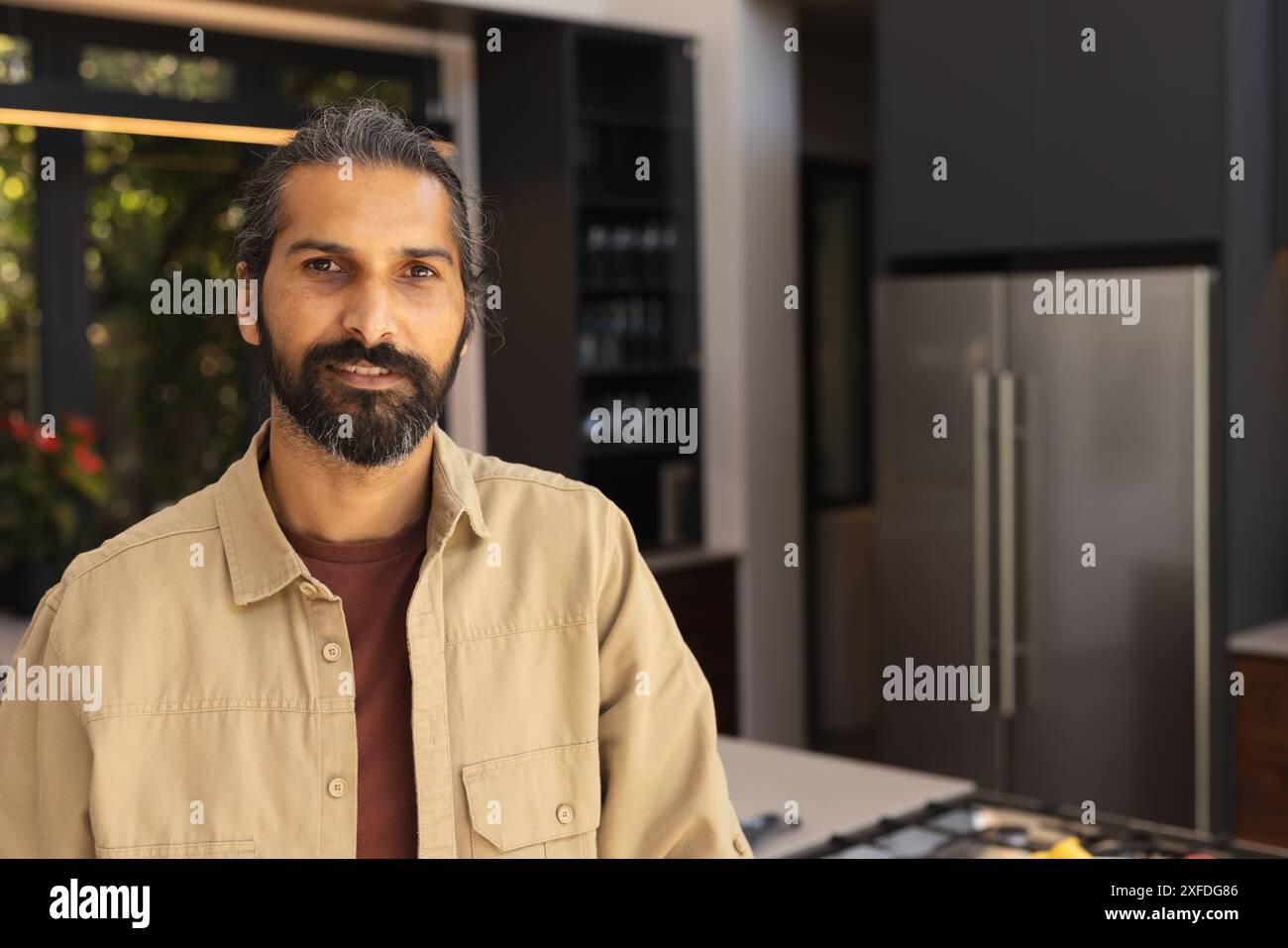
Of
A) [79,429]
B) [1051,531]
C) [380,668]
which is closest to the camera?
[380,668]

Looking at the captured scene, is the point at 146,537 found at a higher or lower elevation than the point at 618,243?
lower

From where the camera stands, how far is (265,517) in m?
0.86

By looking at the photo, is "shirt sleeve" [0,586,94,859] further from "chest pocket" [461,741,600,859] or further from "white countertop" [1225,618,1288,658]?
"white countertop" [1225,618,1288,658]

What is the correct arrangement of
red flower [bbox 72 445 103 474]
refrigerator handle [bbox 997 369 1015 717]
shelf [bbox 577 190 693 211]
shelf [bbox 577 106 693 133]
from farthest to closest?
shelf [bbox 577 190 693 211]
shelf [bbox 577 106 693 133]
refrigerator handle [bbox 997 369 1015 717]
red flower [bbox 72 445 103 474]

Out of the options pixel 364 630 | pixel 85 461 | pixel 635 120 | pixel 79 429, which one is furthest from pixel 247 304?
pixel 635 120

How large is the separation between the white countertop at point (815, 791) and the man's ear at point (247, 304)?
1301mm

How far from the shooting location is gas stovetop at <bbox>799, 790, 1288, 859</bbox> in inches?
72.0

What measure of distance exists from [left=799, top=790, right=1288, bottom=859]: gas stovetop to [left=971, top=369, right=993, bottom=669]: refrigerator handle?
1812 millimetres

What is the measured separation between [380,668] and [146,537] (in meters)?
0.16

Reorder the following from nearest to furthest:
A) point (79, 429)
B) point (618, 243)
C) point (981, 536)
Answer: point (79, 429), point (981, 536), point (618, 243)

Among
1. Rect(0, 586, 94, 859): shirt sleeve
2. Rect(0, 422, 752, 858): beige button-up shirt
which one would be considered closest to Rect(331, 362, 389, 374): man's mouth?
Rect(0, 422, 752, 858): beige button-up shirt

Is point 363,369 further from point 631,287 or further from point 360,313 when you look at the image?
point 631,287

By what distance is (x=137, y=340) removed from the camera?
5367mm

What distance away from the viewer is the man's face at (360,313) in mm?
773
